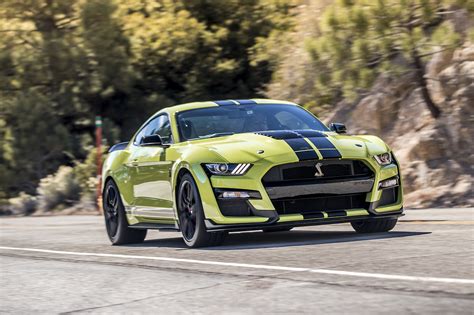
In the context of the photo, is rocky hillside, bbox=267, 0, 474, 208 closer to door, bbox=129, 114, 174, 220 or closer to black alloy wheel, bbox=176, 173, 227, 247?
door, bbox=129, 114, 174, 220

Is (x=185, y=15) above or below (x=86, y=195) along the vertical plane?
above

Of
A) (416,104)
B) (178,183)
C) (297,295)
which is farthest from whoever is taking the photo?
(416,104)

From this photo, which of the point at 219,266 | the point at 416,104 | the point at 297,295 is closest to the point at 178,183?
the point at 219,266

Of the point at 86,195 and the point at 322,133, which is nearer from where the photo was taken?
the point at 322,133

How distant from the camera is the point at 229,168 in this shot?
9906 millimetres

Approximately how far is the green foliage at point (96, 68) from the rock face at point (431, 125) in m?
9.16

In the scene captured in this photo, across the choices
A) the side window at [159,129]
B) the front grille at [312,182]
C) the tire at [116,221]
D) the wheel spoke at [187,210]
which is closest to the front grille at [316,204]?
the front grille at [312,182]

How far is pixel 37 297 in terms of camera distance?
25.5 ft

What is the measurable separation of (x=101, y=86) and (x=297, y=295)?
990 inches

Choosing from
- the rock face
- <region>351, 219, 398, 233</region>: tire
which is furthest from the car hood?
the rock face

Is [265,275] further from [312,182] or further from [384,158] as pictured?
[384,158]

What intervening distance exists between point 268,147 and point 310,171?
0.45 meters

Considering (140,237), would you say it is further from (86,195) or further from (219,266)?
(86,195)

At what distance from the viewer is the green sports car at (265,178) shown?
388 inches
